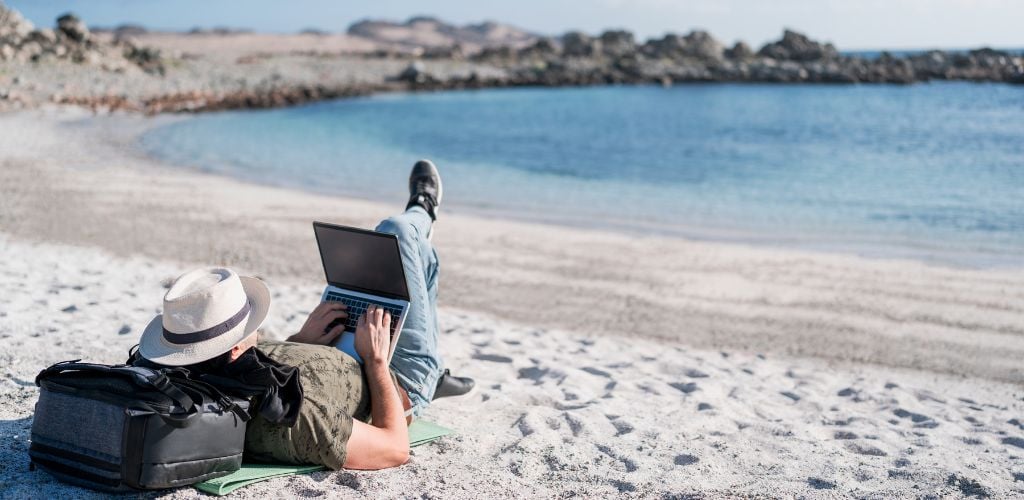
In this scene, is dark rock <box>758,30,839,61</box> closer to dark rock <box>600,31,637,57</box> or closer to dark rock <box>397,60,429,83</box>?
dark rock <box>600,31,637,57</box>

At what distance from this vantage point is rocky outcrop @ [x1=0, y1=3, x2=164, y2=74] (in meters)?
35.5

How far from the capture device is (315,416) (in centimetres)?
346

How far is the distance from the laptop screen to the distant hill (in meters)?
144

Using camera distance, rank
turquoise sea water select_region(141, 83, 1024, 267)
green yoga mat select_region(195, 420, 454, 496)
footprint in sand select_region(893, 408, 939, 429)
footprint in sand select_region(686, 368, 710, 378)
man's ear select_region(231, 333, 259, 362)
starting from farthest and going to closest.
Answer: turquoise sea water select_region(141, 83, 1024, 267), footprint in sand select_region(686, 368, 710, 378), footprint in sand select_region(893, 408, 939, 429), green yoga mat select_region(195, 420, 454, 496), man's ear select_region(231, 333, 259, 362)

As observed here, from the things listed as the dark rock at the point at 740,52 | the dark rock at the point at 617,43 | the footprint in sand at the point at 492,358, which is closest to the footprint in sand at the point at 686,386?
the footprint in sand at the point at 492,358

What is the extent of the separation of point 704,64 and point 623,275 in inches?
2650

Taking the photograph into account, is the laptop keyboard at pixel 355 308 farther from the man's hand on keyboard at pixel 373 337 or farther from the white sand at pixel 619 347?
the white sand at pixel 619 347

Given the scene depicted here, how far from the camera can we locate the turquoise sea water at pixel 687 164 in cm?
1394

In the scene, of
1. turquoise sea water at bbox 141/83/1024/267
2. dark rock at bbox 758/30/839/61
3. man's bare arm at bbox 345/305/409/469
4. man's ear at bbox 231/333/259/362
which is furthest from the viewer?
dark rock at bbox 758/30/839/61

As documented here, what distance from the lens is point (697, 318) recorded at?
8219 millimetres

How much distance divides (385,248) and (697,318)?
4.85 m

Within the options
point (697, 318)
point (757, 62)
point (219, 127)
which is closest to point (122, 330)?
point (697, 318)

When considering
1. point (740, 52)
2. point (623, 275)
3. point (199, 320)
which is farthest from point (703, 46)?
point (199, 320)

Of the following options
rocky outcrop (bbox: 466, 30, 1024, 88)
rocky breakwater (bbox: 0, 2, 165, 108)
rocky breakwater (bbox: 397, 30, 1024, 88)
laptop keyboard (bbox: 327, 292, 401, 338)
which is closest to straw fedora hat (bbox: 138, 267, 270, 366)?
laptop keyboard (bbox: 327, 292, 401, 338)
